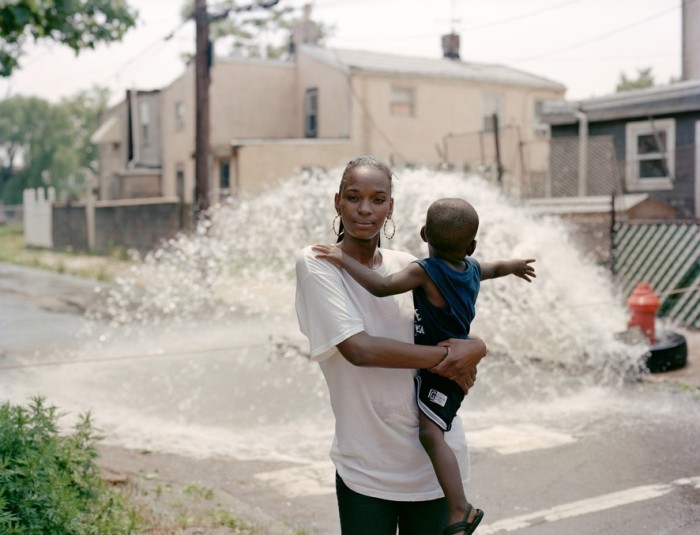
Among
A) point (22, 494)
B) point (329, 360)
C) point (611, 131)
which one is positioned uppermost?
point (611, 131)

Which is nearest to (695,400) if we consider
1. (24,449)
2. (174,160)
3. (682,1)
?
(24,449)

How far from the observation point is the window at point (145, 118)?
38.9 m

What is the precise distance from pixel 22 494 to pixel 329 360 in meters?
2.08

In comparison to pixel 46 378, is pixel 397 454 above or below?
above

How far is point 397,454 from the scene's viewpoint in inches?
106

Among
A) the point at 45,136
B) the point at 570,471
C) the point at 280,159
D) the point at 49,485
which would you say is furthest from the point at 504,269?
the point at 45,136

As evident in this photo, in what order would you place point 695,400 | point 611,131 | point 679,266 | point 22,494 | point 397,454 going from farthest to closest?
point 611,131 < point 679,266 < point 695,400 < point 22,494 < point 397,454

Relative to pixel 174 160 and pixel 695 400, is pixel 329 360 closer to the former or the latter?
pixel 695 400

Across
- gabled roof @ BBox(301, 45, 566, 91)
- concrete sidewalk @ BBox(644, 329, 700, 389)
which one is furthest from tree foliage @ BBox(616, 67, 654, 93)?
concrete sidewalk @ BBox(644, 329, 700, 389)

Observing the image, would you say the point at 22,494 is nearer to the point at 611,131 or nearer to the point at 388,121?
the point at 611,131

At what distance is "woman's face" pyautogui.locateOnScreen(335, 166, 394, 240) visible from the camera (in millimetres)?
2645

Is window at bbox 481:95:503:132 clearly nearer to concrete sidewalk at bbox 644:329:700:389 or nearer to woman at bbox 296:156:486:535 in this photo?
concrete sidewalk at bbox 644:329:700:389

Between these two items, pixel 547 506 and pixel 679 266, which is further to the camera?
pixel 679 266

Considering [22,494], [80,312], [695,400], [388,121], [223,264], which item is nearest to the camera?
[22,494]
